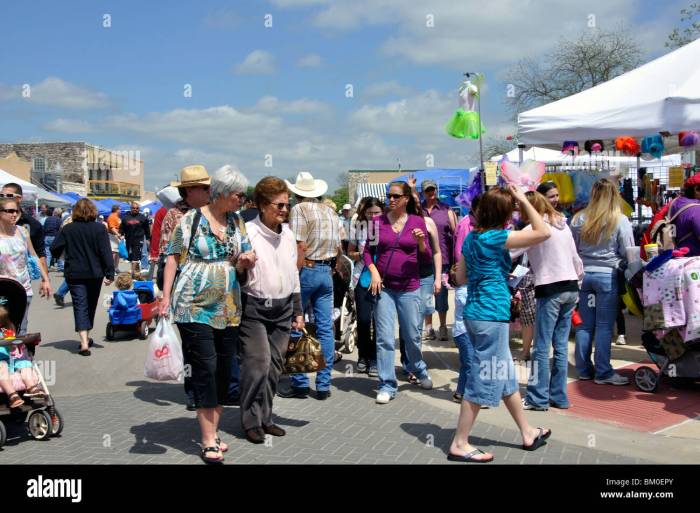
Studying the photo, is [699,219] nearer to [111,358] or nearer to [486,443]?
→ [486,443]

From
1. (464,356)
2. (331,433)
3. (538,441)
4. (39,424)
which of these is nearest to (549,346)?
(464,356)

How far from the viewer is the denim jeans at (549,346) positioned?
5.39m

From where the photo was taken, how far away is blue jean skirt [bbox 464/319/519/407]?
4285 mm

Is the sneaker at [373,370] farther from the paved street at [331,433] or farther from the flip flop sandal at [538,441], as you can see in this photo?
the flip flop sandal at [538,441]

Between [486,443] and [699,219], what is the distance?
2823 millimetres

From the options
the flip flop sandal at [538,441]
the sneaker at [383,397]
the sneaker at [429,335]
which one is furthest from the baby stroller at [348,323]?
the flip flop sandal at [538,441]

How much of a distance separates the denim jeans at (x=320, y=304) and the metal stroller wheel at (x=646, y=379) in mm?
2885

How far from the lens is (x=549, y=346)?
5457 millimetres

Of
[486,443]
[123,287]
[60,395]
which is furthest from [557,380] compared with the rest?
[123,287]

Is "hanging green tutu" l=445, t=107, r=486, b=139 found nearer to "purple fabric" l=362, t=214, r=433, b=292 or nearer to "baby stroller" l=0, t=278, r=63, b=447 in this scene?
"purple fabric" l=362, t=214, r=433, b=292

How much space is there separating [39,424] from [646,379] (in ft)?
17.1

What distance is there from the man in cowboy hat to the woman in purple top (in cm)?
43

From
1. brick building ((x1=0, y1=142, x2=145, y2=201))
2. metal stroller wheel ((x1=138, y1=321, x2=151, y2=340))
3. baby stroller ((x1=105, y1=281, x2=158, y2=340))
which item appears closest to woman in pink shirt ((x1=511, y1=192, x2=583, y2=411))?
baby stroller ((x1=105, y1=281, x2=158, y2=340))

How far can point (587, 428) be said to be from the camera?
17.0 feet
